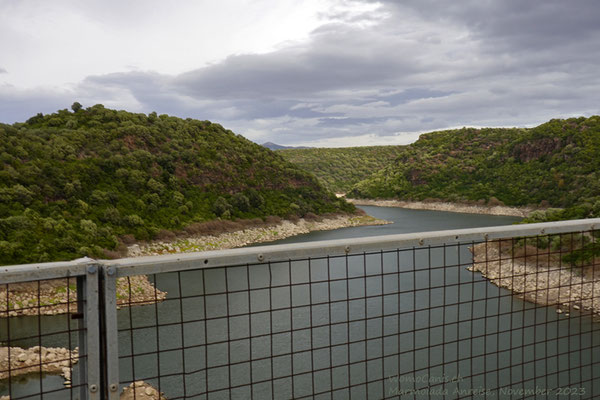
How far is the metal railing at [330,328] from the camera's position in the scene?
2.10m

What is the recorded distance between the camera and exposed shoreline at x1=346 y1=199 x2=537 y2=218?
55.2m

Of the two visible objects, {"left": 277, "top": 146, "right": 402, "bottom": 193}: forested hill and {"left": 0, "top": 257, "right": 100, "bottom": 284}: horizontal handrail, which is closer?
{"left": 0, "top": 257, "right": 100, "bottom": 284}: horizontal handrail

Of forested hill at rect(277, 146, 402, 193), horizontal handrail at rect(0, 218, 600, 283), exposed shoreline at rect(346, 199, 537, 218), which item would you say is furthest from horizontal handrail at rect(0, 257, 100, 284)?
forested hill at rect(277, 146, 402, 193)

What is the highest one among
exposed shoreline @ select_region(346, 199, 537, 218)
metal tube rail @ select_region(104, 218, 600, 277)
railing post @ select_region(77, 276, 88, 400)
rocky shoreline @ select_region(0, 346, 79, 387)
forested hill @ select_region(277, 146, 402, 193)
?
forested hill @ select_region(277, 146, 402, 193)

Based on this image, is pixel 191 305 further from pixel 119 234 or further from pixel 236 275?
pixel 119 234

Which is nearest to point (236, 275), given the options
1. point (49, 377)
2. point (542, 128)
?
point (49, 377)

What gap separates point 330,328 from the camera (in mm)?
3377

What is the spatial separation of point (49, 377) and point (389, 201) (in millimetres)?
64870

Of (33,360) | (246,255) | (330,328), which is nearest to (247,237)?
(33,360)

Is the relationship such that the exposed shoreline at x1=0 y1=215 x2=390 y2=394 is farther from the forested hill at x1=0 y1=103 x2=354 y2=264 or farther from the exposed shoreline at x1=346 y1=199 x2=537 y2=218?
the exposed shoreline at x1=346 y1=199 x2=537 y2=218

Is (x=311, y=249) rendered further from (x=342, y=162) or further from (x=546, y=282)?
(x=342, y=162)

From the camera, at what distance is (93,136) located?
41.9 metres

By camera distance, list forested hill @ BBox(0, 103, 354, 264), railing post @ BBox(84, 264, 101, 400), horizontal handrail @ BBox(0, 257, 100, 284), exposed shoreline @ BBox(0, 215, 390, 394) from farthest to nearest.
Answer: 1. forested hill @ BBox(0, 103, 354, 264)
2. exposed shoreline @ BBox(0, 215, 390, 394)
3. railing post @ BBox(84, 264, 101, 400)
4. horizontal handrail @ BBox(0, 257, 100, 284)

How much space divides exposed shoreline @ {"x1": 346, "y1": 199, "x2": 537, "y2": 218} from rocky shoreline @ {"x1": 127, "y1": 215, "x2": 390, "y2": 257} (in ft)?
50.5
